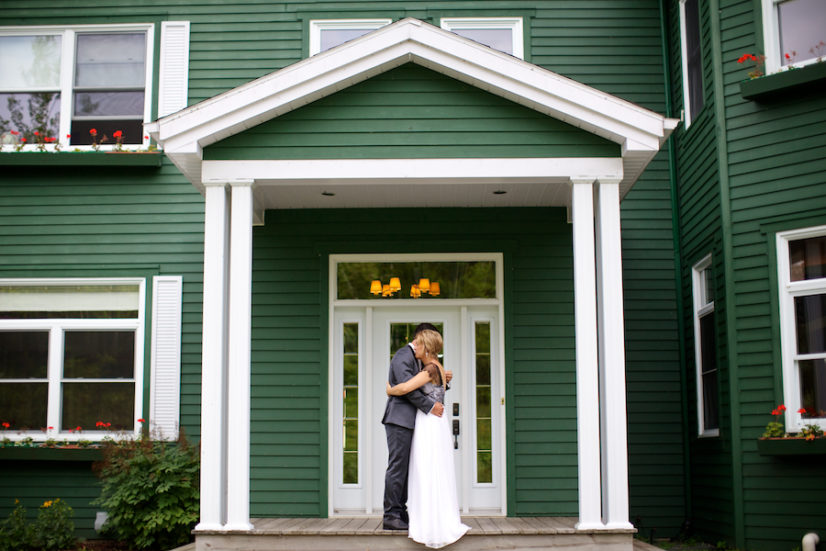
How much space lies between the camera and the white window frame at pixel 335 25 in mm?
9594

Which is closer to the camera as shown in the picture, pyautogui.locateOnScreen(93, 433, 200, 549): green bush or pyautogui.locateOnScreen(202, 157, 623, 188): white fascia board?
pyautogui.locateOnScreen(202, 157, 623, 188): white fascia board

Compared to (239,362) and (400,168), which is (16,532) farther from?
(400,168)

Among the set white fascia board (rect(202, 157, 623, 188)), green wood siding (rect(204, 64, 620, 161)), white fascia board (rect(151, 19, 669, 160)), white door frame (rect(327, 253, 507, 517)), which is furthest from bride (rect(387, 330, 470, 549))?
white fascia board (rect(151, 19, 669, 160))

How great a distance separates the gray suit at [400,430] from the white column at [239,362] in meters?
1.03

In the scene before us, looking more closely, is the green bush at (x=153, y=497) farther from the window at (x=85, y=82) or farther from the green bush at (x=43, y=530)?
the window at (x=85, y=82)

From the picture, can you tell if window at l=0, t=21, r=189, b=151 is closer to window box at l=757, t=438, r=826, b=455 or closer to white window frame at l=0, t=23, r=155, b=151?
white window frame at l=0, t=23, r=155, b=151

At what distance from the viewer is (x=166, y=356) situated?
9.03 meters

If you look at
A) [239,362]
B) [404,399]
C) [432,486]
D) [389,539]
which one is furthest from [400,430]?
[239,362]

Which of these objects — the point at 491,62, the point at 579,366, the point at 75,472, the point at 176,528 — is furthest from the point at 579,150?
the point at 75,472

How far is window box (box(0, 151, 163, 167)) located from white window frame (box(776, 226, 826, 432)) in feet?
19.1

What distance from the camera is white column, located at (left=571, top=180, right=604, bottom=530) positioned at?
6570mm

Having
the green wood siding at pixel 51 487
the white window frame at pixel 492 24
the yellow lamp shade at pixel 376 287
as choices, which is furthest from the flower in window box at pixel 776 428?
the green wood siding at pixel 51 487

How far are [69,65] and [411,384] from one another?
5355 millimetres

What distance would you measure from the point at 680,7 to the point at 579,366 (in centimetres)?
438
